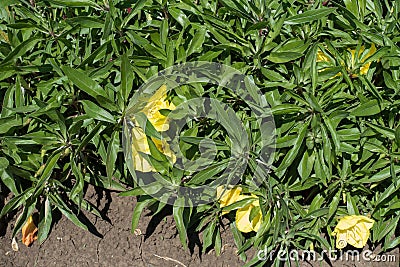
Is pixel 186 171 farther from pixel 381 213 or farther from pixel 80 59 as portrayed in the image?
pixel 381 213

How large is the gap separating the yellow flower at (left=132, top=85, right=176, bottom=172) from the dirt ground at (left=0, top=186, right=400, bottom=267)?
0.52 metres

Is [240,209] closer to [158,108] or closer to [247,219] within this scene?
[247,219]

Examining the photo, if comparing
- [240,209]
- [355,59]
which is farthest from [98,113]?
[355,59]

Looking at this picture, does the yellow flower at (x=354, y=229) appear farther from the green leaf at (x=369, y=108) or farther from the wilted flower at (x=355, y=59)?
the wilted flower at (x=355, y=59)

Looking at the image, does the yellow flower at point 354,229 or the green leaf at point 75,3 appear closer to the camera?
the green leaf at point 75,3

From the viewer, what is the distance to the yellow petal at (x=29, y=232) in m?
2.65

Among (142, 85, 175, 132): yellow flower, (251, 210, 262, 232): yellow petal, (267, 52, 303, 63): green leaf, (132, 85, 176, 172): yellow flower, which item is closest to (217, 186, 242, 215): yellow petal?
(251, 210, 262, 232): yellow petal

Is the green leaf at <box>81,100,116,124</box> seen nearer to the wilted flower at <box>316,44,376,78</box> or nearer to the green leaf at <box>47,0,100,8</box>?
the green leaf at <box>47,0,100,8</box>

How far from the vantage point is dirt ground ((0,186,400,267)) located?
2.64 metres

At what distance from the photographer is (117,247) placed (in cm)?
267

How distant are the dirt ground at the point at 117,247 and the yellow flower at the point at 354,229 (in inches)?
9.8

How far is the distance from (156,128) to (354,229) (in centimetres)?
90

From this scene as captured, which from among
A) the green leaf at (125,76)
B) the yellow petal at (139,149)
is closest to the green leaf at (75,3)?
Result: the green leaf at (125,76)

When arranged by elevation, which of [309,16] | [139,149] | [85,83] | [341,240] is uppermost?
[309,16]
